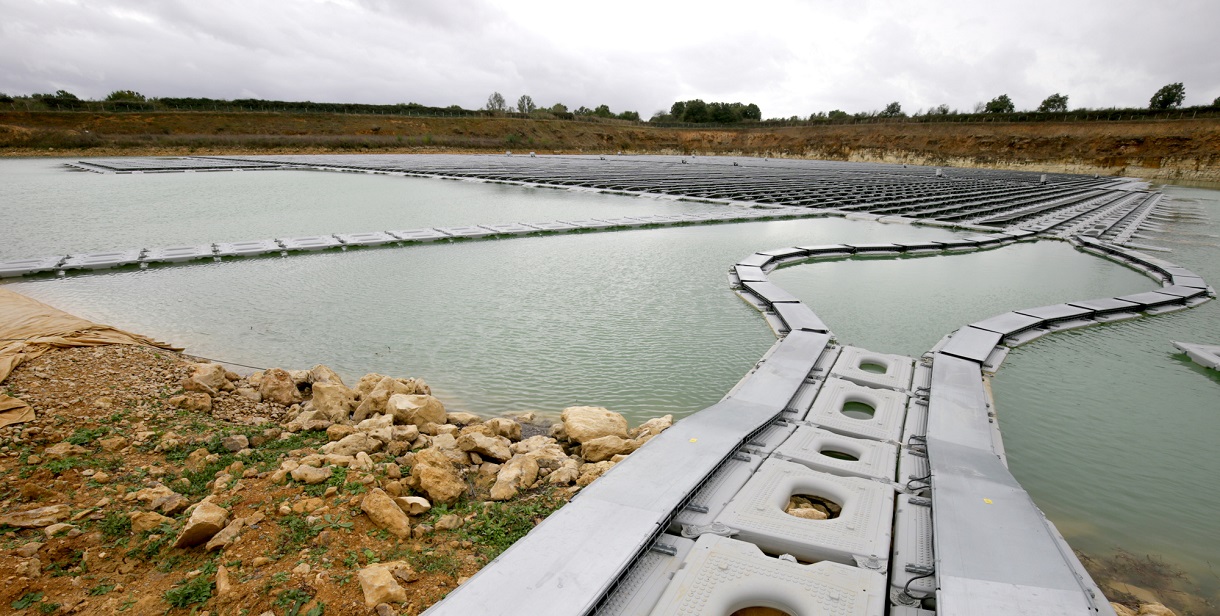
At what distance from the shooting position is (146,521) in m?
2.52

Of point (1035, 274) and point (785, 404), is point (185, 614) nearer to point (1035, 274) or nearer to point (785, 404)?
point (785, 404)

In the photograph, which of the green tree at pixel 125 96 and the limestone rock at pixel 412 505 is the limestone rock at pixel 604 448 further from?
the green tree at pixel 125 96

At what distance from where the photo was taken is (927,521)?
2.78 metres

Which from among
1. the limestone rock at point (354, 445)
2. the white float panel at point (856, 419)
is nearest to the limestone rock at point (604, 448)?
the limestone rock at point (354, 445)

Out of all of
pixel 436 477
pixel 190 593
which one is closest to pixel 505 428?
pixel 436 477

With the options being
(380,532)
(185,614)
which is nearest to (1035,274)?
(380,532)

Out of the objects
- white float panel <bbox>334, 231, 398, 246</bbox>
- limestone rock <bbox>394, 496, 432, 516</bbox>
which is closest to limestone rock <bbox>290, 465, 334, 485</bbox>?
limestone rock <bbox>394, 496, 432, 516</bbox>

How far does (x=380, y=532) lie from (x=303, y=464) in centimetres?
69

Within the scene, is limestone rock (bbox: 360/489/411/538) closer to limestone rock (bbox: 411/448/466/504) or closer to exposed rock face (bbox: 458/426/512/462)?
limestone rock (bbox: 411/448/466/504)

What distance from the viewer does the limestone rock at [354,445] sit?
319 centimetres

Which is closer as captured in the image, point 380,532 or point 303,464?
point 380,532

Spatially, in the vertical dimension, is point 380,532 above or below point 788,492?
below

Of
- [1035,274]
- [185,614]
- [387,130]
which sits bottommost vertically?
[185,614]

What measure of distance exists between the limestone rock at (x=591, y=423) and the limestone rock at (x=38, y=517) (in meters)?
2.50
